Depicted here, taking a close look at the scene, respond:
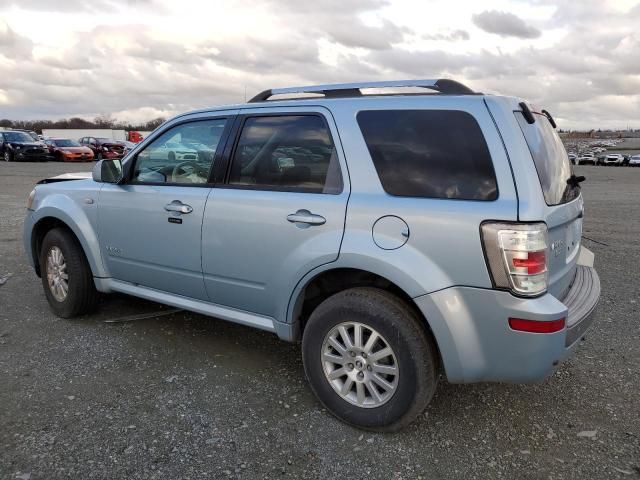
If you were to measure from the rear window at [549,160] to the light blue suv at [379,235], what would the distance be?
19 mm

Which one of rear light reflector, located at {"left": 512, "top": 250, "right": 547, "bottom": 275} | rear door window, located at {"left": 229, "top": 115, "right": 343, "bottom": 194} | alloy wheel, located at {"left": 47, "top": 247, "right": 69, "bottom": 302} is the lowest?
alloy wheel, located at {"left": 47, "top": 247, "right": 69, "bottom": 302}

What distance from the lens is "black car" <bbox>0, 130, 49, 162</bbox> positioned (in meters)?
28.1

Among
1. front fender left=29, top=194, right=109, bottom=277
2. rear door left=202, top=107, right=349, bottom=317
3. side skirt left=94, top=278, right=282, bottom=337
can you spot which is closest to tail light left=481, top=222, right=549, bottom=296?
rear door left=202, top=107, right=349, bottom=317

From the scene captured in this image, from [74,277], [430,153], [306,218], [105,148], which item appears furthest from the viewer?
[105,148]

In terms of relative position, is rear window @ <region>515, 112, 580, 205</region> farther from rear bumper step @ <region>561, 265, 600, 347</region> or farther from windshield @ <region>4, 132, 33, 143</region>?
windshield @ <region>4, 132, 33, 143</region>

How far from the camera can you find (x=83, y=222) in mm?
4375

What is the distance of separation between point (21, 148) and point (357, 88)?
29657mm

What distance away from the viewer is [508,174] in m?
2.57

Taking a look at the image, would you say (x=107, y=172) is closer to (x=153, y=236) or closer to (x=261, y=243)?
(x=153, y=236)

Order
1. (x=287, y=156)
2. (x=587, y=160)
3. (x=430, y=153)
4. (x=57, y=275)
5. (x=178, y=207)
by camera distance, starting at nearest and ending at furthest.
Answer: (x=430, y=153)
(x=287, y=156)
(x=178, y=207)
(x=57, y=275)
(x=587, y=160)

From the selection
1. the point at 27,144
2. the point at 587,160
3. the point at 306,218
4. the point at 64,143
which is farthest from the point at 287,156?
the point at 587,160

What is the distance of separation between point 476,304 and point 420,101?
1120 millimetres

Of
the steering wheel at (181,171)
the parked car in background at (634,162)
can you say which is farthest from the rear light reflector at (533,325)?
the parked car in background at (634,162)

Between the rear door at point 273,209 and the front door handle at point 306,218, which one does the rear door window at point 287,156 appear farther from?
the front door handle at point 306,218
